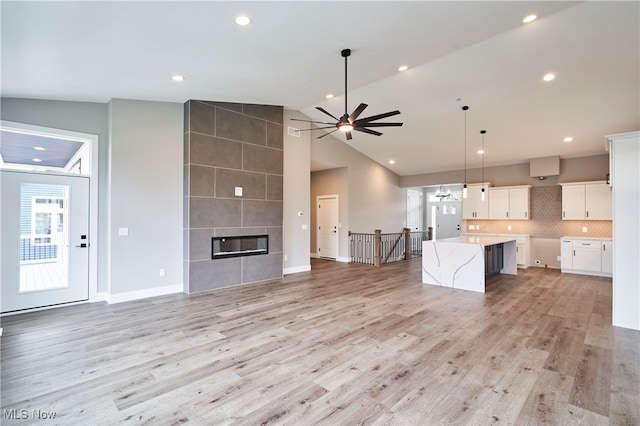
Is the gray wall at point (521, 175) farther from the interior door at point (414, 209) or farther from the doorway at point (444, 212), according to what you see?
the doorway at point (444, 212)

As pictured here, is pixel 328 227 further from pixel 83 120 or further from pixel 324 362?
pixel 324 362

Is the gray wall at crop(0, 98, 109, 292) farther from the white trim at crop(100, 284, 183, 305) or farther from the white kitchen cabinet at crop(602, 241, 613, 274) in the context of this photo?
the white kitchen cabinet at crop(602, 241, 613, 274)

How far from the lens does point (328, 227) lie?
988cm

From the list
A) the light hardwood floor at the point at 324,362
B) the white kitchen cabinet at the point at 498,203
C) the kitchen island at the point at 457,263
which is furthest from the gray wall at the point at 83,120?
the white kitchen cabinet at the point at 498,203

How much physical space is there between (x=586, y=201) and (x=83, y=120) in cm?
1073

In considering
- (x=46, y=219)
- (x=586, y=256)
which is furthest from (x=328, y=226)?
(x=46, y=219)

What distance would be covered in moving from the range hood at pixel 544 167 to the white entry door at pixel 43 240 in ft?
33.4

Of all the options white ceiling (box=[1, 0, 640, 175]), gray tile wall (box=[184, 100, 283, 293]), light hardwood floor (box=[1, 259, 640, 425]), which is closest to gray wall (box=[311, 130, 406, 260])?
gray tile wall (box=[184, 100, 283, 293])

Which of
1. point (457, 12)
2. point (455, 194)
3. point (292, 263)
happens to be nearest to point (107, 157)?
point (292, 263)

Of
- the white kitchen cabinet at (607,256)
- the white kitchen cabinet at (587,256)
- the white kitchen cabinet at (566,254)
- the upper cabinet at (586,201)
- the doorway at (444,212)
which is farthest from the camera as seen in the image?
the doorway at (444,212)

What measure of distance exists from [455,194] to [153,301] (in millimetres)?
12608

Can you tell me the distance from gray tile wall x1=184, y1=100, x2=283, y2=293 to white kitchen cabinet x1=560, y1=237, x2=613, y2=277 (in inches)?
277

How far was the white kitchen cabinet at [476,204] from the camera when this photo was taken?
29.8 ft

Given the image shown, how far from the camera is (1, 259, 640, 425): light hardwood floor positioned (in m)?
2.18
